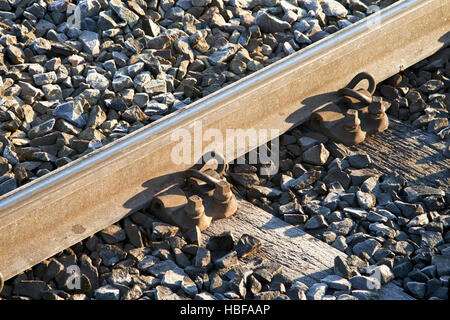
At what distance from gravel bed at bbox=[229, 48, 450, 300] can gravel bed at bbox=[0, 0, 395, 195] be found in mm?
732

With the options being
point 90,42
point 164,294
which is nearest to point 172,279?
point 164,294

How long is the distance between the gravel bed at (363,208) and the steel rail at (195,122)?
257 millimetres

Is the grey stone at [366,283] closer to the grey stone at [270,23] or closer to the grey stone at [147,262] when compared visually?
the grey stone at [147,262]

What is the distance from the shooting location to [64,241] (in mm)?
3621

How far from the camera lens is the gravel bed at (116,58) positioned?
170 inches

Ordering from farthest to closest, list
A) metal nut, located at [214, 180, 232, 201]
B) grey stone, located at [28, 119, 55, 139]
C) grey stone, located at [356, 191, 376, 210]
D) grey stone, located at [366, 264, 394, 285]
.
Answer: grey stone, located at [28, 119, 55, 139] → grey stone, located at [356, 191, 376, 210] → metal nut, located at [214, 180, 232, 201] → grey stone, located at [366, 264, 394, 285]

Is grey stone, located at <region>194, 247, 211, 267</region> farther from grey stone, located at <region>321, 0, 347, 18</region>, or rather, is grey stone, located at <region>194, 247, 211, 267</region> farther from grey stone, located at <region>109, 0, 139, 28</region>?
grey stone, located at <region>321, 0, 347, 18</region>

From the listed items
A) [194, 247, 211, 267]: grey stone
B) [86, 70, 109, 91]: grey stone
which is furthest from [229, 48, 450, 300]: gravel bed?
[86, 70, 109, 91]: grey stone

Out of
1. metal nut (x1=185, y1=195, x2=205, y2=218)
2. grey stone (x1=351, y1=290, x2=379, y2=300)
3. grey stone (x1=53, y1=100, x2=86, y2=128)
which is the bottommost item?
grey stone (x1=351, y1=290, x2=379, y2=300)

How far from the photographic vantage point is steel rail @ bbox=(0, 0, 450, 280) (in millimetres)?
3545

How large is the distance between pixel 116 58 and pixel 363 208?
1.86m

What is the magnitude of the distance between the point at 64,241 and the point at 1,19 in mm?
2038

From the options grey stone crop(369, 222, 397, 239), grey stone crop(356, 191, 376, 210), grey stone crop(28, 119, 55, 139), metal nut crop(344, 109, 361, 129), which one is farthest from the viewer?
metal nut crop(344, 109, 361, 129)

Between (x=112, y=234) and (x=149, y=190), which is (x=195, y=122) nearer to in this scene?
(x=149, y=190)
